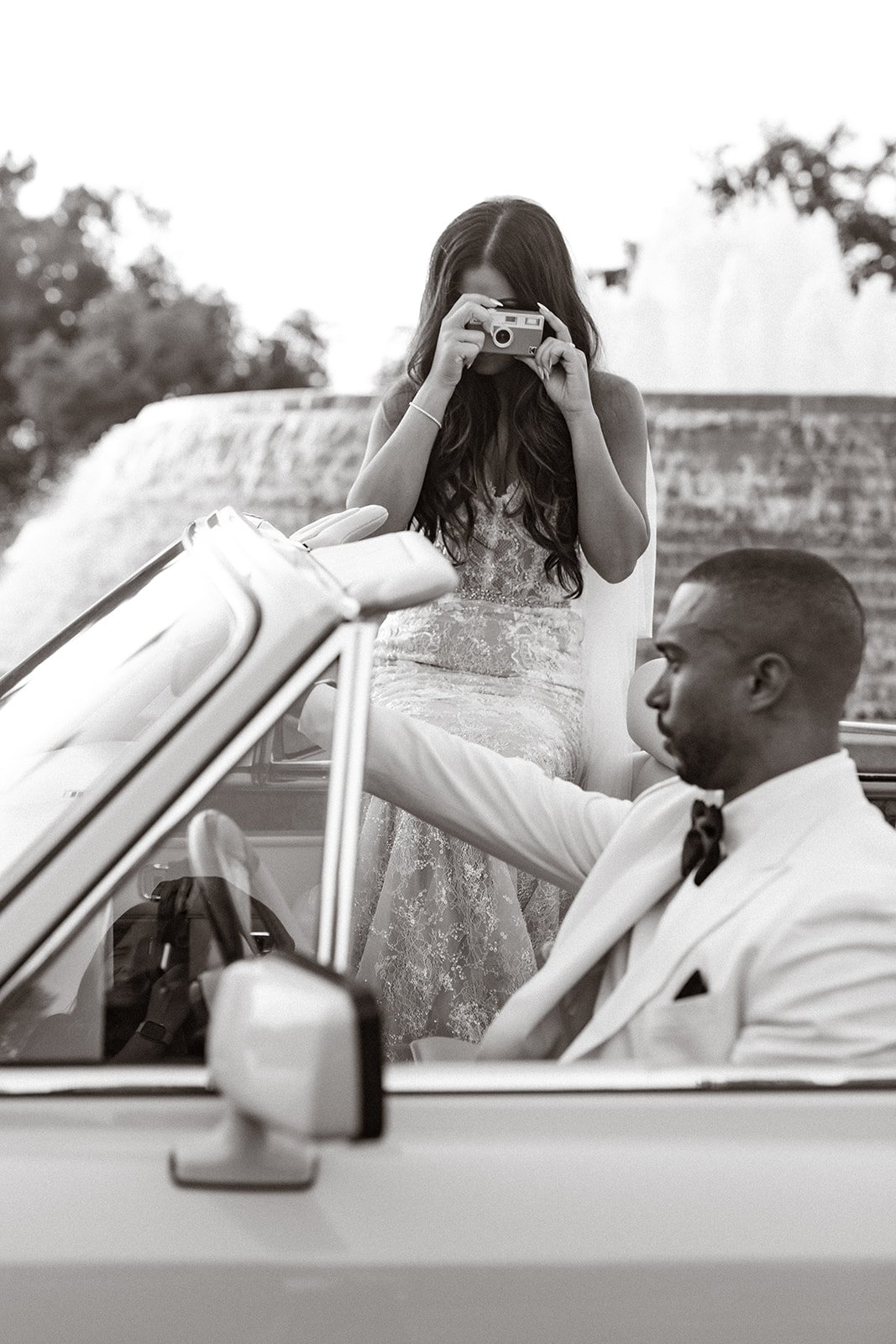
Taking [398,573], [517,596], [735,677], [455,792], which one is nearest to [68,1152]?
[398,573]

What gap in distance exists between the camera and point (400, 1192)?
143cm

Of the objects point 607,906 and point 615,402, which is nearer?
point 607,906

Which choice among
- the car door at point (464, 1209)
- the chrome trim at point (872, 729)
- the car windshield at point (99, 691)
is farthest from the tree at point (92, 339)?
the car door at point (464, 1209)

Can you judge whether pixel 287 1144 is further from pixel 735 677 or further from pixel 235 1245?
pixel 735 677

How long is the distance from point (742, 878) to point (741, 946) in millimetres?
121

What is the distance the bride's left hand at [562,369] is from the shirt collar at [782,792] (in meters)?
1.50

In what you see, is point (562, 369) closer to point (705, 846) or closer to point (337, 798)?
point (705, 846)

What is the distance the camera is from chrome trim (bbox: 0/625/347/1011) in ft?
4.88

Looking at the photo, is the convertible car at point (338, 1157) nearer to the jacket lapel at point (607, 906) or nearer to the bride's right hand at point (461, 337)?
the jacket lapel at point (607, 906)

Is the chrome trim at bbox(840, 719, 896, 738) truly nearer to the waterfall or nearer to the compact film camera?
the compact film camera

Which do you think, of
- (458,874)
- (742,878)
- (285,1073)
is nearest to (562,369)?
(458,874)

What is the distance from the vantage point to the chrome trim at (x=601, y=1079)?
1504 mm

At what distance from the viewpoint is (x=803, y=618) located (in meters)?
1.85

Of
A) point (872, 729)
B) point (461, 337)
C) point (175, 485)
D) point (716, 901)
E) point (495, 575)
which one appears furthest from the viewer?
point (175, 485)
